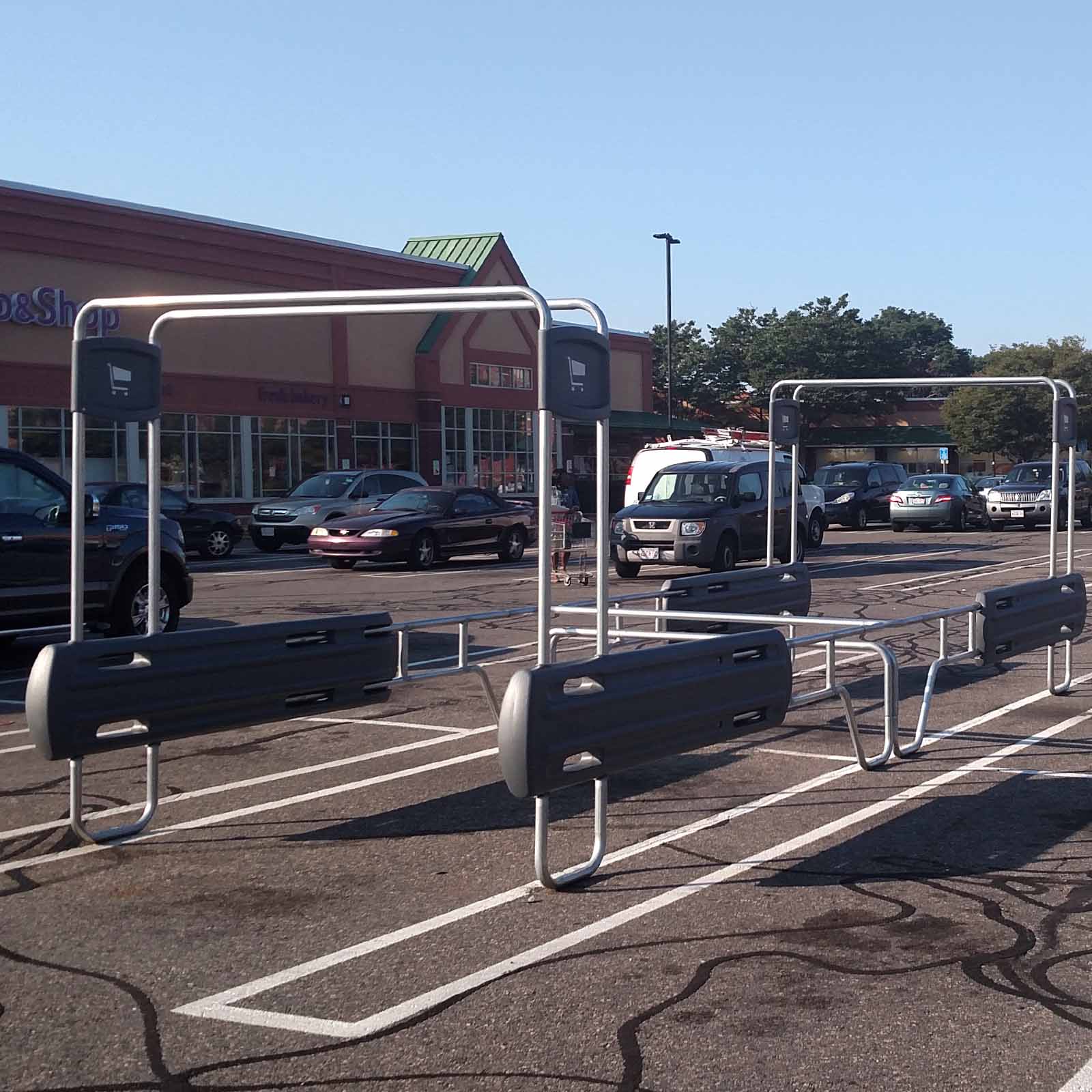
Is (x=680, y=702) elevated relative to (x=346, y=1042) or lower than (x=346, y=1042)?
elevated

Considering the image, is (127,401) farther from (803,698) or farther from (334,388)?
(334,388)

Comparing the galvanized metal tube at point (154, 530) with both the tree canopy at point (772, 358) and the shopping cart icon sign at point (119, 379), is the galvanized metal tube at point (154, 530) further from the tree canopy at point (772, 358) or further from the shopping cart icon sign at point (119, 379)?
the tree canopy at point (772, 358)

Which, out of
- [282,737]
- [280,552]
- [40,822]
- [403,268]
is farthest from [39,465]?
[403,268]

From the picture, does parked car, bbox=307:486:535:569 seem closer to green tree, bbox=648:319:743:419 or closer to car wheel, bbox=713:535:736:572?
car wheel, bbox=713:535:736:572

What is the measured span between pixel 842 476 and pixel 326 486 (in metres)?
15.0

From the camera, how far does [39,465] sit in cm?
1338

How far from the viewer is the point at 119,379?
6914mm

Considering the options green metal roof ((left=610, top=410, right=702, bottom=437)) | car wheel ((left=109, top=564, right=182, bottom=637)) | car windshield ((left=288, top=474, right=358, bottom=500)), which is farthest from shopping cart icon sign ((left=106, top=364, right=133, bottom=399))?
green metal roof ((left=610, top=410, right=702, bottom=437))

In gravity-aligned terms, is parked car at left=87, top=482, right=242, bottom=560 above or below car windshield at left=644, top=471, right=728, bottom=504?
below

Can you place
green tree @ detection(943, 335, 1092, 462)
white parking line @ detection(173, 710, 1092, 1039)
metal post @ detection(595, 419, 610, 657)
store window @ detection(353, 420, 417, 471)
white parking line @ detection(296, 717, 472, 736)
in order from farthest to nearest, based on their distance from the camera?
green tree @ detection(943, 335, 1092, 462), store window @ detection(353, 420, 417, 471), white parking line @ detection(296, 717, 472, 736), metal post @ detection(595, 419, 610, 657), white parking line @ detection(173, 710, 1092, 1039)

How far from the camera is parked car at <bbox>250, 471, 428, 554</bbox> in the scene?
30891 mm

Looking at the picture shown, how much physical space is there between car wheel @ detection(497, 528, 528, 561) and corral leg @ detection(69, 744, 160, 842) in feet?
65.2

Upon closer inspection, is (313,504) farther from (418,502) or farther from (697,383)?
(697,383)

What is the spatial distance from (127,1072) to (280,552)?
91.9 ft
